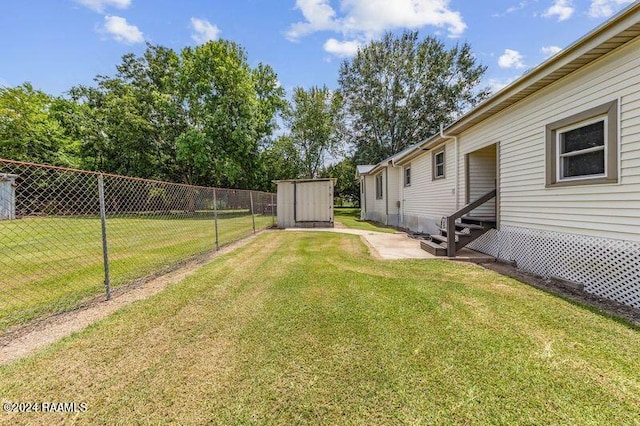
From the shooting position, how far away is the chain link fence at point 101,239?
395 cm

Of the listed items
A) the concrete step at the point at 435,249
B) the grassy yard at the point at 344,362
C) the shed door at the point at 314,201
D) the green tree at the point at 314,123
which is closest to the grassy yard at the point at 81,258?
the grassy yard at the point at 344,362

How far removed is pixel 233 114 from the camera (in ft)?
67.7

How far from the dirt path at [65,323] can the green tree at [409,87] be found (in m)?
25.2

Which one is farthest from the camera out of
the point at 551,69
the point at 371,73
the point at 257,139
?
the point at 371,73

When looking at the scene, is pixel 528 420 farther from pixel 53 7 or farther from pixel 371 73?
pixel 371 73

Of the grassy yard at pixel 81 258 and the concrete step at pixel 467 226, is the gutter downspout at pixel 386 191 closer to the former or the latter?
the grassy yard at pixel 81 258

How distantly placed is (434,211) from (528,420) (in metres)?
8.43

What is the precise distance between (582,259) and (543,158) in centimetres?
180

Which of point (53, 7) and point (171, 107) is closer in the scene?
point (53, 7)

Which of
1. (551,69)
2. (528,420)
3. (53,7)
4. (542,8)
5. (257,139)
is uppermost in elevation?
(542,8)

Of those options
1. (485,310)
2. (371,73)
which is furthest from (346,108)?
(485,310)

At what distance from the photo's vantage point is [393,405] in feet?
6.37

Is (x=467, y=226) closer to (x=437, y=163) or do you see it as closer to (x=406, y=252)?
(x=406, y=252)

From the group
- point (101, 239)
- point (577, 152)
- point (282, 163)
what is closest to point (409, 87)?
point (282, 163)
